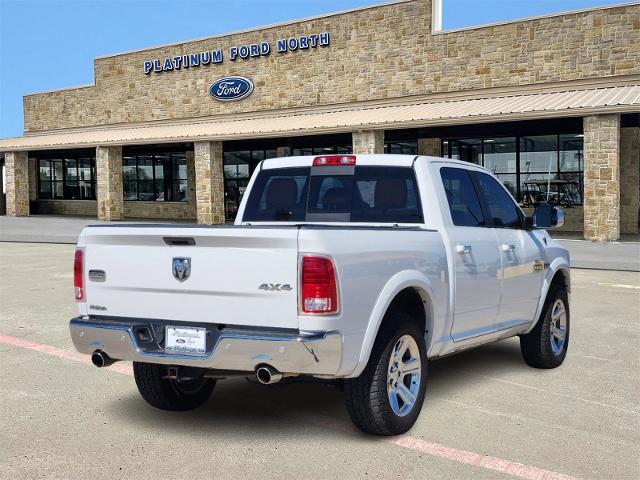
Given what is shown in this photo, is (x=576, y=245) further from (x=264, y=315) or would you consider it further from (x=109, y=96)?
(x=109, y=96)

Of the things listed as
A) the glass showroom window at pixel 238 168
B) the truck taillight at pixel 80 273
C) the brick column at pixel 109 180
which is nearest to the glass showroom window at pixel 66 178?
the brick column at pixel 109 180

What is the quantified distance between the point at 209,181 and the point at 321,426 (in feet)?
87.7

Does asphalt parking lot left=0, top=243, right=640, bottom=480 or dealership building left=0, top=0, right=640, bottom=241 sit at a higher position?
dealership building left=0, top=0, right=640, bottom=241

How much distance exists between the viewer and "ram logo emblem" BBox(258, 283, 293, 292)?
4246mm

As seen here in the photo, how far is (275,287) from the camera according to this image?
4.28 metres

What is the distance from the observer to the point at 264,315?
4332 mm

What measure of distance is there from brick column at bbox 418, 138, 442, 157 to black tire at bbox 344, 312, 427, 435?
25848mm

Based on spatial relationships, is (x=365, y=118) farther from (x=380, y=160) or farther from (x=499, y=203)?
(x=380, y=160)

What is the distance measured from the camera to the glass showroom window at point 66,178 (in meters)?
43.4

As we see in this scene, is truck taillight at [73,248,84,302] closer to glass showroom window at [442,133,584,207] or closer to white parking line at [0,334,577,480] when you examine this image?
white parking line at [0,334,577,480]

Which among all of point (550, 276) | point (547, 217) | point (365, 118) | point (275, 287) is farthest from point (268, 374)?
point (365, 118)

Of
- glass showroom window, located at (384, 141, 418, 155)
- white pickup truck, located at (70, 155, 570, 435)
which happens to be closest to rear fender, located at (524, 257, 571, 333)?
white pickup truck, located at (70, 155, 570, 435)

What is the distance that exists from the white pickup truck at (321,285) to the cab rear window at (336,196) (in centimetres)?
1

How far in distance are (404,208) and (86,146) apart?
32.3 metres
